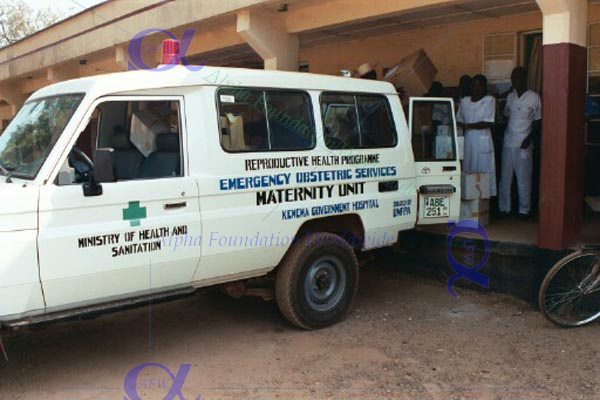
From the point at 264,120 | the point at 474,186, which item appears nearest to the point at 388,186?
the point at 264,120

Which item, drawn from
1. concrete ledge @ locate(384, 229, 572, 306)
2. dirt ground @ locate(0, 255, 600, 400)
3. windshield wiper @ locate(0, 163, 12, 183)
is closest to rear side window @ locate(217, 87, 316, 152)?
windshield wiper @ locate(0, 163, 12, 183)

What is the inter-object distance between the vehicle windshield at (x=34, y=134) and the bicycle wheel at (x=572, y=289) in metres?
4.13

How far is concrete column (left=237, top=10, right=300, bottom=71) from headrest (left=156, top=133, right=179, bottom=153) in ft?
10.7

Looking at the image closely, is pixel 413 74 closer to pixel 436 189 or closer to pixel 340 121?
pixel 436 189

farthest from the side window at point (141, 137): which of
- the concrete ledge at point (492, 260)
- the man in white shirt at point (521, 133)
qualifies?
the man in white shirt at point (521, 133)

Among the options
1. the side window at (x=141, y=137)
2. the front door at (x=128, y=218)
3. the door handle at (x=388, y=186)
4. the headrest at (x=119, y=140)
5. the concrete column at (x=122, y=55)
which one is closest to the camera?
the front door at (x=128, y=218)

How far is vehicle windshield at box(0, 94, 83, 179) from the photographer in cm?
409

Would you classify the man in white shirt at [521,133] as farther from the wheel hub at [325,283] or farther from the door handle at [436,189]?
the wheel hub at [325,283]

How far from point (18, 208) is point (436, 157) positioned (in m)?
3.94

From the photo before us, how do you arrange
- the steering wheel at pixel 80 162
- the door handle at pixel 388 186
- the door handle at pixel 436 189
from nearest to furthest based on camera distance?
the steering wheel at pixel 80 162
the door handle at pixel 388 186
the door handle at pixel 436 189

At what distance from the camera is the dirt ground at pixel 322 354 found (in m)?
4.27

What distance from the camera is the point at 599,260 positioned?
5.37m

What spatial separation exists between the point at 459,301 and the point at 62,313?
396 centimetres

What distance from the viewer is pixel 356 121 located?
220 inches
